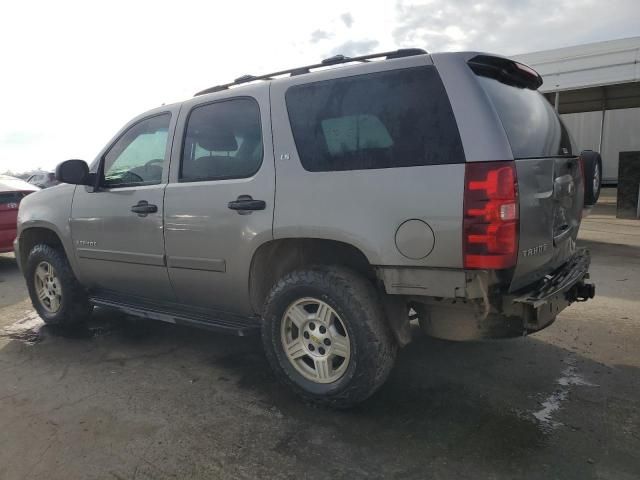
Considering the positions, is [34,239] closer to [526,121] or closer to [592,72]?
[526,121]

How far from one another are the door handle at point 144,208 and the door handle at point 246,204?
2.63 ft

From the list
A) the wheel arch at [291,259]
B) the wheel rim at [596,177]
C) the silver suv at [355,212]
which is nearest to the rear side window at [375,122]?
the silver suv at [355,212]

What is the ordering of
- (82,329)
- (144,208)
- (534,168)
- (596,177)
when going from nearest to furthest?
(534,168) → (144,208) → (596,177) → (82,329)

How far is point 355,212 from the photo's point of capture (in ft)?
9.16

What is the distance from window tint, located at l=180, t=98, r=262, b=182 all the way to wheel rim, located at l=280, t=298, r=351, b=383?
0.99 metres

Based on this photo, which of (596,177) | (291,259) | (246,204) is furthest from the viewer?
(596,177)

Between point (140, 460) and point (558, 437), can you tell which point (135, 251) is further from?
point (558, 437)

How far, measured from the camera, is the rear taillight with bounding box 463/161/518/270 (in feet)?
7.97

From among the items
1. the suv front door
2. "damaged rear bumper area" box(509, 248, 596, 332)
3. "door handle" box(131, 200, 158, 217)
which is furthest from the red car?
"damaged rear bumper area" box(509, 248, 596, 332)

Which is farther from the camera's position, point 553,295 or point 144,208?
point 144,208

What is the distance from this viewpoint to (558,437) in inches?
105

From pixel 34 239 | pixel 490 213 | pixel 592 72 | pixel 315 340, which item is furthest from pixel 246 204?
pixel 592 72

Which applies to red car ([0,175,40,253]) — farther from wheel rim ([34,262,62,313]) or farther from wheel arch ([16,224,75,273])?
wheel rim ([34,262,62,313])

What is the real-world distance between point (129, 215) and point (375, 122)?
222 centimetres
